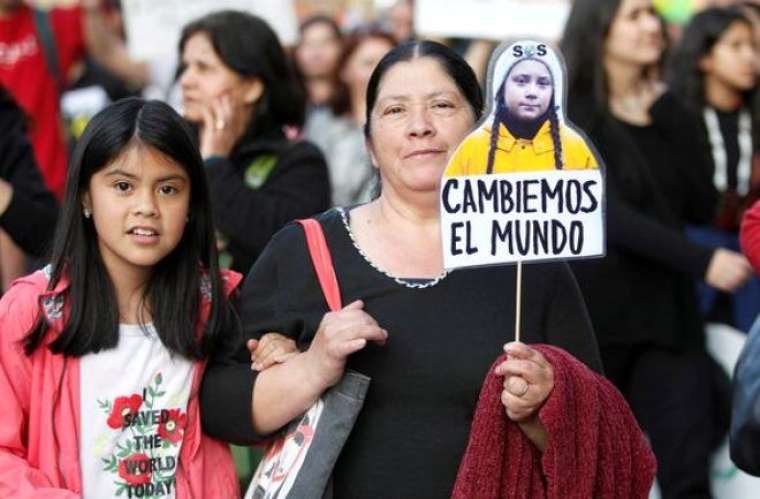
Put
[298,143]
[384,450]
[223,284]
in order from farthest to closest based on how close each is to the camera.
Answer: [298,143]
[223,284]
[384,450]

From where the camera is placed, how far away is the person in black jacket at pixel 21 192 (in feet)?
15.2

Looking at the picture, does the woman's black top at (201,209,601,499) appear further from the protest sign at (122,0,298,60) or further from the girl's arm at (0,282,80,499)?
the protest sign at (122,0,298,60)

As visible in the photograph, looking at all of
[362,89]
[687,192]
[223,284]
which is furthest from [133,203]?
[362,89]

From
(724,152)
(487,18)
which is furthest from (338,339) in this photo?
(487,18)

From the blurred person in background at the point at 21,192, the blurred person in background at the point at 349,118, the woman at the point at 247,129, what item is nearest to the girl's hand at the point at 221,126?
the woman at the point at 247,129

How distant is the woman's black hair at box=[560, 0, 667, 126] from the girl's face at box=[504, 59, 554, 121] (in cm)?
212

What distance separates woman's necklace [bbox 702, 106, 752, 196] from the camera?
6.35 metres

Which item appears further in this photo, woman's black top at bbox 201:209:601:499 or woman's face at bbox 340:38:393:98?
woman's face at bbox 340:38:393:98

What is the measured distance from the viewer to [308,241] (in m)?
3.77

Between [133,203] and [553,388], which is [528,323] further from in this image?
[133,203]

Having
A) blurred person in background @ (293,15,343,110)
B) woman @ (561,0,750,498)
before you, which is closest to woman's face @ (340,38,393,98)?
blurred person in background @ (293,15,343,110)

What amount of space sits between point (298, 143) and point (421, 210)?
124cm

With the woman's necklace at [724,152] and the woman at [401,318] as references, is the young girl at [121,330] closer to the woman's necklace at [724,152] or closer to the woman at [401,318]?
the woman at [401,318]

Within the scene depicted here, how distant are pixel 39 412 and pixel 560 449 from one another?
3.85 feet
